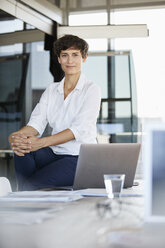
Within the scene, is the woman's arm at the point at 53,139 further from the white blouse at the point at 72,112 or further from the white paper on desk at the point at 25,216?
the white paper on desk at the point at 25,216

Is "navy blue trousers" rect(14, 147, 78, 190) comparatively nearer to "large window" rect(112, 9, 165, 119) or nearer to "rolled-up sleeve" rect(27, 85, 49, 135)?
"rolled-up sleeve" rect(27, 85, 49, 135)

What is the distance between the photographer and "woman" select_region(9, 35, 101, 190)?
2340mm

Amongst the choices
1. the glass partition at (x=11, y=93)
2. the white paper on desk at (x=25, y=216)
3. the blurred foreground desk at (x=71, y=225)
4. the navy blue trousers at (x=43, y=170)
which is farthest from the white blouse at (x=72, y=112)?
the glass partition at (x=11, y=93)

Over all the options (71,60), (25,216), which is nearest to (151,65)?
(71,60)

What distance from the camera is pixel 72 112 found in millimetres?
2674

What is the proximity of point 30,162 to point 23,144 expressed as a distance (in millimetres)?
110

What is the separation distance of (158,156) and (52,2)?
17.9 ft

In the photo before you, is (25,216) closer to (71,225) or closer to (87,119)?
(71,225)

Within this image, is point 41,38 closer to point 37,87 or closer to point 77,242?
point 37,87

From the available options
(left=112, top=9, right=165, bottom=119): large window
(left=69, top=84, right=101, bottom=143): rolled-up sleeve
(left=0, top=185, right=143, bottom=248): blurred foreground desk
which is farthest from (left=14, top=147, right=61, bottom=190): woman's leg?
(left=112, top=9, right=165, bottom=119): large window

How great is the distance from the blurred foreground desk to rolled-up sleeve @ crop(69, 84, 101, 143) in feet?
4.61

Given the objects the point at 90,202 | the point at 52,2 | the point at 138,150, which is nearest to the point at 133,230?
the point at 90,202

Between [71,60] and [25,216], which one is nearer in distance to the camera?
[25,216]

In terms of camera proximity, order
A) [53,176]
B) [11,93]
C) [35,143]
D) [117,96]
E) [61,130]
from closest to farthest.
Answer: [53,176] → [35,143] → [61,130] → [11,93] → [117,96]
